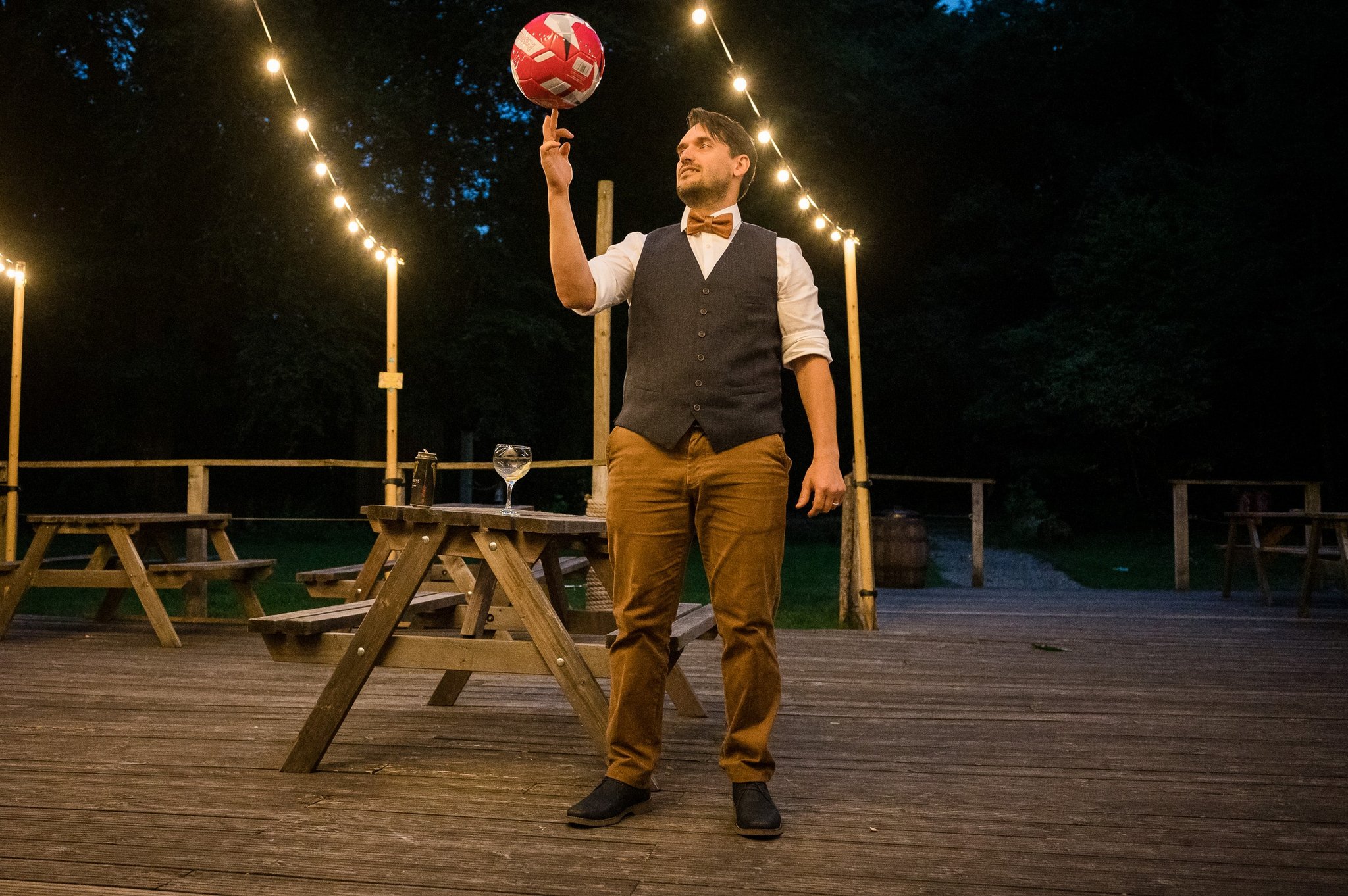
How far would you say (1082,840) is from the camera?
7.70ft

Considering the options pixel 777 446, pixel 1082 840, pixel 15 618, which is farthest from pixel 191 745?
pixel 15 618

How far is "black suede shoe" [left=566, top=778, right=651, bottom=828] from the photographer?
96.0 inches

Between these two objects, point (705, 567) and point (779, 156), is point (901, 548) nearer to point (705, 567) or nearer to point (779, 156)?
point (779, 156)

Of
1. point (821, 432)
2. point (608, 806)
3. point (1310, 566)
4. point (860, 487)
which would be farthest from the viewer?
point (1310, 566)

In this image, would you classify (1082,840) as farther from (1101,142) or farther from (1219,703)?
(1101,142)

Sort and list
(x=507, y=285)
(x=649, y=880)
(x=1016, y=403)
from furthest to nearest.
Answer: (x=1016, y=403), (x=507, y=285), (x=649, y=880)

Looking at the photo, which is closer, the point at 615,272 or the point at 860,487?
the point at 615,272

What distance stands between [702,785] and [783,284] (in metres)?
1.25

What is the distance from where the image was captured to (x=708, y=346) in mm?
2494

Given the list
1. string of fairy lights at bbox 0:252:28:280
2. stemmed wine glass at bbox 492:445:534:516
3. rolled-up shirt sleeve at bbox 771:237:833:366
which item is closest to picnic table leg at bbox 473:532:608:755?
stemmed wine glass at bbox 492:445:534:516

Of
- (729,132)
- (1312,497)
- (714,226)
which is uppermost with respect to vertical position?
(729,132)

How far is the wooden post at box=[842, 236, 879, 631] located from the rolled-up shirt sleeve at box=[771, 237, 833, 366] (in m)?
3.55

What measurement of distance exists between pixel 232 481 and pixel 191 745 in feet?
53.9

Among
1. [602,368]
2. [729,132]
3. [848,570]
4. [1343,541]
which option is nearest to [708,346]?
[729,132]
